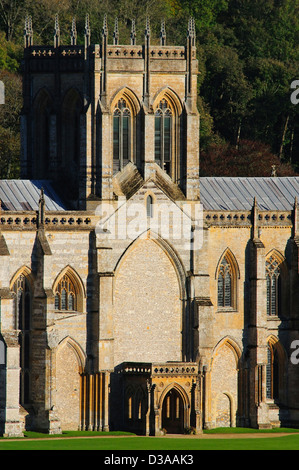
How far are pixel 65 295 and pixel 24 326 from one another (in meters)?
2.91

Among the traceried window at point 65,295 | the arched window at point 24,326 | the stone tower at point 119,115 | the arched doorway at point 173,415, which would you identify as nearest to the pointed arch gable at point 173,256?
the stone tower at point 119,115

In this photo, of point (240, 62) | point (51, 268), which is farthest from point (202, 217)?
point (240, 62)

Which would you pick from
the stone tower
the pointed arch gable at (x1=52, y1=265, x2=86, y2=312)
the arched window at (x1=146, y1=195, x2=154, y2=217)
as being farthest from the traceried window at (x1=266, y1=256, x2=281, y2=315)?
the pointed arch gable at (x1=52, y1=265, x2=86, y2=312)

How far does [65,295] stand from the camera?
3834 inches

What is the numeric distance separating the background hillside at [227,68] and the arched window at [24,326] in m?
35.3

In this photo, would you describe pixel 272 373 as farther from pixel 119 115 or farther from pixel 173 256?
pixel 119 115

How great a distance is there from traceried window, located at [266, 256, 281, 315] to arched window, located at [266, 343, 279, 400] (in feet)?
A: 6.87

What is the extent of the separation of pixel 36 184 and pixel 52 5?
154ft

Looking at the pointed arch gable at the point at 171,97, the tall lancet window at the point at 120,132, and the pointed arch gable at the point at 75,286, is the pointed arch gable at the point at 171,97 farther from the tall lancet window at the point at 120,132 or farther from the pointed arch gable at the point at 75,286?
the pointed arch gable at the point at 75,286

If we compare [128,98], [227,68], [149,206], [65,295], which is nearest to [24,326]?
[65,295]

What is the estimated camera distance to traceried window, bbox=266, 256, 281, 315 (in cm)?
10275

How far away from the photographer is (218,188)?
342 ft

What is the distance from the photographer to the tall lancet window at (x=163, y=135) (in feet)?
330

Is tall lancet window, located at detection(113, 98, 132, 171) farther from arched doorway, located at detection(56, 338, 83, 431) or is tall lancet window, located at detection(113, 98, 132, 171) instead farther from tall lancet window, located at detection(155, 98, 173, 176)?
arched doorway, located at detection(56, 338, 83, 431)
